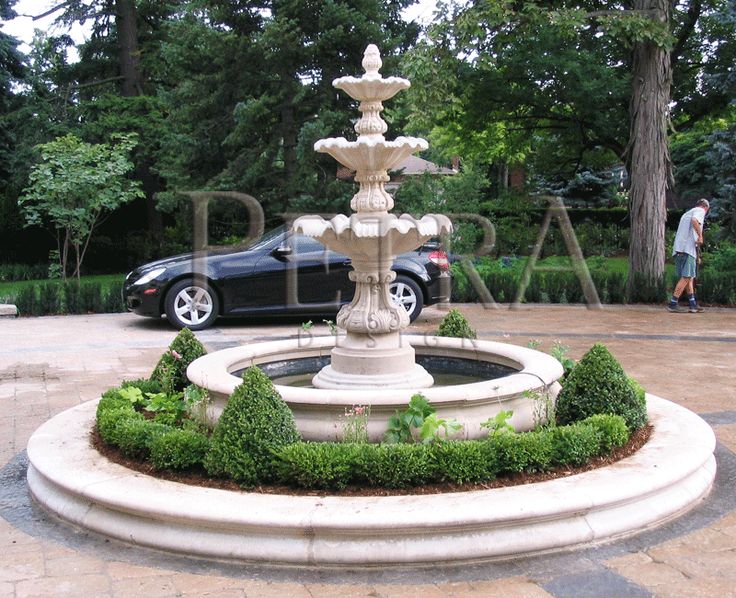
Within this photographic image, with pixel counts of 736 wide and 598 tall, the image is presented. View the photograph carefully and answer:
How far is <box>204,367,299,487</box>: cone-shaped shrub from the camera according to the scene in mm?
4531

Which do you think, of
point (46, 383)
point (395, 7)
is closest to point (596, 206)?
point (395, 7)

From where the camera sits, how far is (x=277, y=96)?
64.0 ft

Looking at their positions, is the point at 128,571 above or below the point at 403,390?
below

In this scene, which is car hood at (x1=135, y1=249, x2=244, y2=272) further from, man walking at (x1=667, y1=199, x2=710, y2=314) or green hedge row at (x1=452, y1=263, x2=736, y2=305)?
man walking at (x1=667, y1=199, x2=710, y2=314)

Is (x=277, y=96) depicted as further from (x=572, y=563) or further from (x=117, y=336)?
(x=572, y=563)

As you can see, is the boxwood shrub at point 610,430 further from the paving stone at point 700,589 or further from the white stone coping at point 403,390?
the paving stone at point 700,589

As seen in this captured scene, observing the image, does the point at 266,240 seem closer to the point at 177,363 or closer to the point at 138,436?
the point at 177,363

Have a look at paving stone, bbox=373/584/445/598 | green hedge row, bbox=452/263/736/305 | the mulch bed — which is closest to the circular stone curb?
the mulch bed

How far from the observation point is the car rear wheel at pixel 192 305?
38.9ft

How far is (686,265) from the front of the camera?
13.8 m

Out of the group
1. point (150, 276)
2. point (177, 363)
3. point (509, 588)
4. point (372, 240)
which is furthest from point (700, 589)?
point (150, 276)

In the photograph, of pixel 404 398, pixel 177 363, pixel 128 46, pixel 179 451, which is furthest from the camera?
pixel 128 46

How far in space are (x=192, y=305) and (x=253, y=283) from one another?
985 millimetres

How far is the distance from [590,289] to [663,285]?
1.41m
